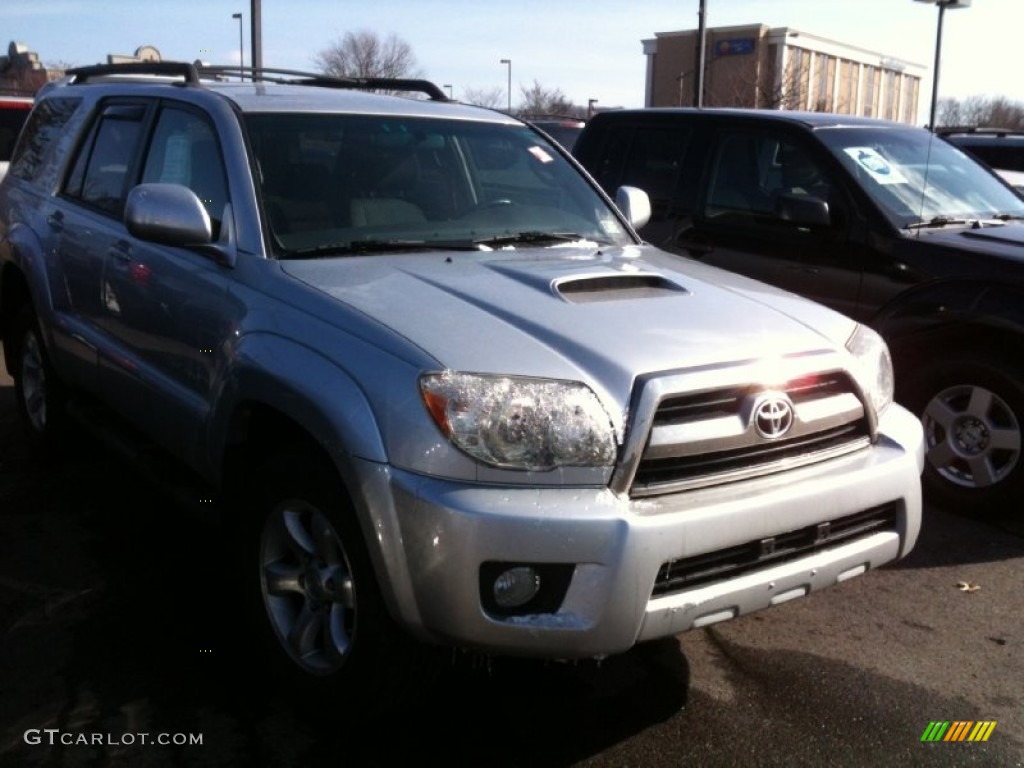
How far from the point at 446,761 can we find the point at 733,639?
125 centimetres

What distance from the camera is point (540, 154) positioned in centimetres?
468

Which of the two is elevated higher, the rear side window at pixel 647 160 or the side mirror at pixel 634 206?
the rear side window at pixel 647 160

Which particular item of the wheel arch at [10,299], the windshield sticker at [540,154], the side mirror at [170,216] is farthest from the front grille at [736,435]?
→ the wheel arch at [10,299]

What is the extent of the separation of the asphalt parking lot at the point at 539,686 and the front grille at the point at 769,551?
0.56 metres

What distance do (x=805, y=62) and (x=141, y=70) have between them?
52.6m

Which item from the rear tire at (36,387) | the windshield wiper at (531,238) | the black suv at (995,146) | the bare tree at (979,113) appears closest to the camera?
the windshield wiper at (531,238)

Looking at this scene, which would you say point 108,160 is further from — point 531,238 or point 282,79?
point 531,238

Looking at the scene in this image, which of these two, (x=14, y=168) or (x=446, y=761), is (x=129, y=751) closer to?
(x=446, y=761)

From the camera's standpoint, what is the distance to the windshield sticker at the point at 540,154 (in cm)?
466

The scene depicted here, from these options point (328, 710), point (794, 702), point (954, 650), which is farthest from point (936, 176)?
point (328, 710)

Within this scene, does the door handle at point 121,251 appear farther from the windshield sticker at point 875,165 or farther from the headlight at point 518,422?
the windshield sticker at point 875,165

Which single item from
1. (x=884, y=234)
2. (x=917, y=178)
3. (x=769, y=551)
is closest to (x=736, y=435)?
(x=769, y=551)

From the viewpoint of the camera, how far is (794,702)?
335 cm

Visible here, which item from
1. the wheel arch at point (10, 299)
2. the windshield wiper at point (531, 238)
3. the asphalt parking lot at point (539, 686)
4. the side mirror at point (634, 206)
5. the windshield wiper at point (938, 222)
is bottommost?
the asphalt parking lot at point (539, 686)
